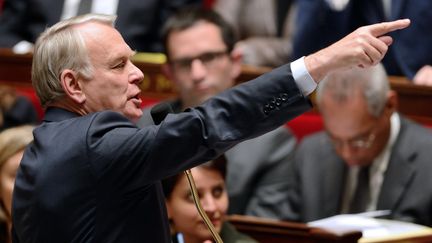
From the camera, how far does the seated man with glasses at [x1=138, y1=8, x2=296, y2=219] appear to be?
8.62ft

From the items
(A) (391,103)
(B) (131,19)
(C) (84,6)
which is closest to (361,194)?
(A) (391,103)

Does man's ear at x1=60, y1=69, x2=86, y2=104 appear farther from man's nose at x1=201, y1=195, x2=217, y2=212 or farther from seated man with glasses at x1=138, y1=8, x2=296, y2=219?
seated man with glasses at x1=138, y1=8, x2=296, y2=219

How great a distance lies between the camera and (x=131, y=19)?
10.9 feet

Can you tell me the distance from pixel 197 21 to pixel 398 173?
30.0 inches

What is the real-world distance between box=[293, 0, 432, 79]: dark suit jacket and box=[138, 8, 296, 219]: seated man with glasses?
0.25 m

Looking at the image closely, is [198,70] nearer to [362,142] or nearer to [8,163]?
[362,142]

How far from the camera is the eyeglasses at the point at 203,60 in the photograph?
2803mm

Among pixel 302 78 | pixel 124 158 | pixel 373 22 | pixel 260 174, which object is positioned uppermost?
pixel 302 78

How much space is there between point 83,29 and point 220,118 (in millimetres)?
264

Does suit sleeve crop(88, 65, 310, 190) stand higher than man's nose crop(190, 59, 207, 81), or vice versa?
suit sleeve crop(88, 65, 310, 190)

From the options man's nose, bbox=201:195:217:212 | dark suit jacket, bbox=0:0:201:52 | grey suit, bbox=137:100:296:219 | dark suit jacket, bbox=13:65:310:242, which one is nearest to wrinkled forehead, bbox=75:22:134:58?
dark suit jacket, bbox=13:65:310:242

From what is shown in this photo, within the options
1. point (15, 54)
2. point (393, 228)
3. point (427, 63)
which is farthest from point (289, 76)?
point (15, 54)

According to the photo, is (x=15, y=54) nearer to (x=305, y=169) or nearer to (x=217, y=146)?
(x=305, y=169)

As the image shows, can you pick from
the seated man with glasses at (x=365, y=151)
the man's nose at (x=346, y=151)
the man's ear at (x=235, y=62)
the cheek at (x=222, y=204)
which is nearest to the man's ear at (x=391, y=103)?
the seated man with glasses at (x=365, y=151)
